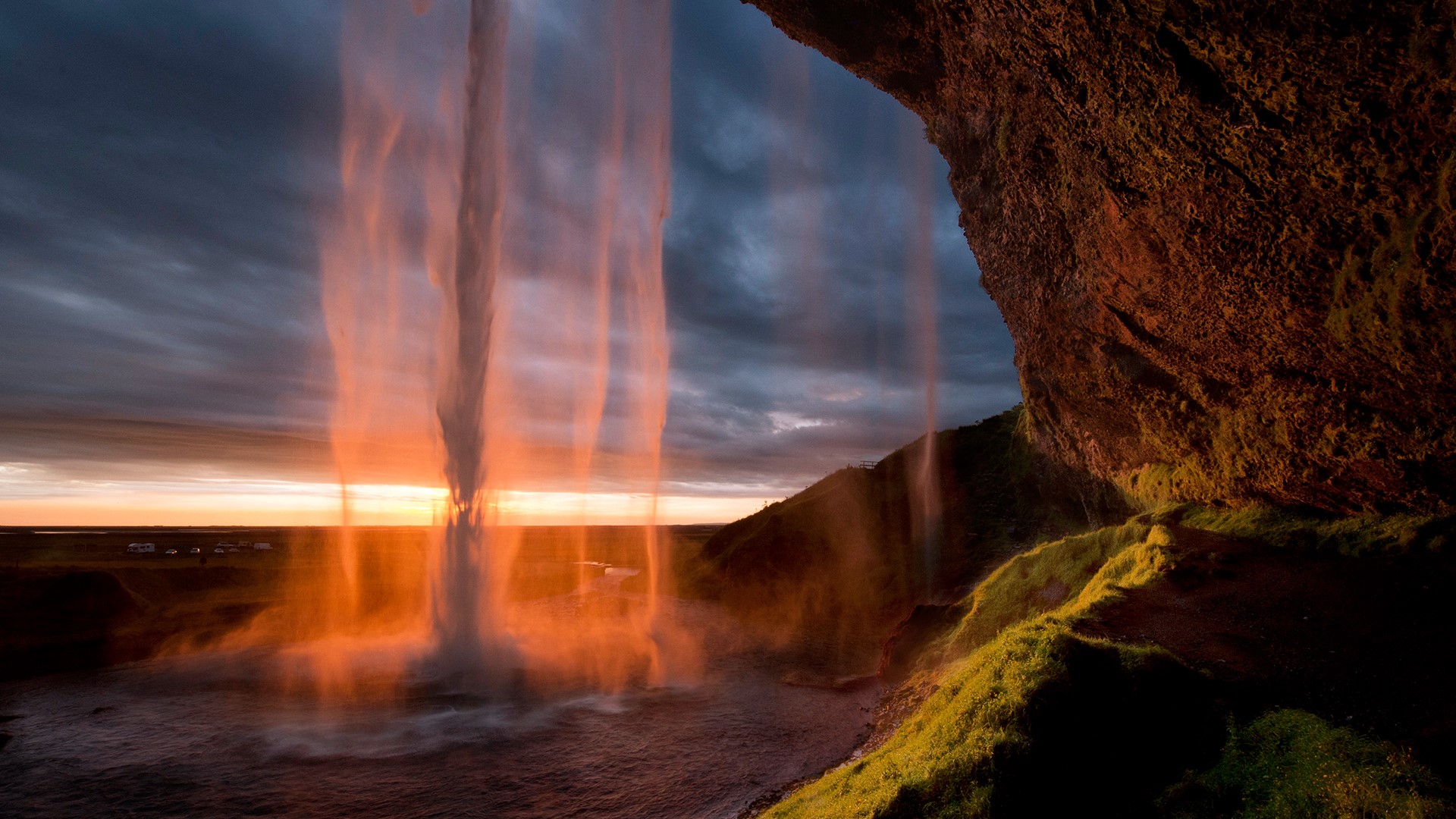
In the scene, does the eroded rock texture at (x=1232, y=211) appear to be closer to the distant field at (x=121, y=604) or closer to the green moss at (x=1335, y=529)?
the green moss at (x=1335, y=529)

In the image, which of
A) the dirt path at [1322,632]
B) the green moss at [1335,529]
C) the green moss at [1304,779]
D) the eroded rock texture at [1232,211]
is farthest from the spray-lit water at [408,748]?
the eroded rock texture at [1232,211]

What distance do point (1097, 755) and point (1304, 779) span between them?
201 cm

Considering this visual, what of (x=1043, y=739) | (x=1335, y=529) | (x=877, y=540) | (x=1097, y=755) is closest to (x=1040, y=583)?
(x=1335, y=529)

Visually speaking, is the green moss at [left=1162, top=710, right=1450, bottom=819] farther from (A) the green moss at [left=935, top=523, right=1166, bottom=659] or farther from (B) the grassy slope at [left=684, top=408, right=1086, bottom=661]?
(B) the grassy slope at [left=684, top=408, right=1086, bottom=661]

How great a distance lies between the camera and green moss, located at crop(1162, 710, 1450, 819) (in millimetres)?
6000

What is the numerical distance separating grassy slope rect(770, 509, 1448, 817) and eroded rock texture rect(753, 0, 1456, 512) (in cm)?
745

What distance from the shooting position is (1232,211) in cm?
1105

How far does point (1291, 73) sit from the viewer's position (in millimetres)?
8898

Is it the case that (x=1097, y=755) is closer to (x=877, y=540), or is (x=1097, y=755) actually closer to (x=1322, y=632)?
(x=1322, y=632)

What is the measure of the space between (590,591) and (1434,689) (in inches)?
1834

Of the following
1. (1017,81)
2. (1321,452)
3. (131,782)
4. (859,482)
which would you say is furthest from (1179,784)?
(859,482)

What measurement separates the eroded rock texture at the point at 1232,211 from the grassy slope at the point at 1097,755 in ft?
24.4

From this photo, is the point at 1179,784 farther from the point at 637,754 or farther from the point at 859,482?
the point at 859,482

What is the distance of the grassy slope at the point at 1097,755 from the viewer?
21.1ft
